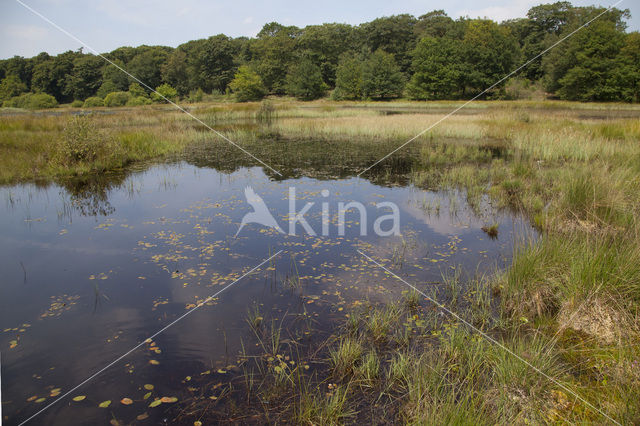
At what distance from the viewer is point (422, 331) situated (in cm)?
412

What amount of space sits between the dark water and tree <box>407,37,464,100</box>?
49530 mm

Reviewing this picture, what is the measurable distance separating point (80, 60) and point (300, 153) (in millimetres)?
75934

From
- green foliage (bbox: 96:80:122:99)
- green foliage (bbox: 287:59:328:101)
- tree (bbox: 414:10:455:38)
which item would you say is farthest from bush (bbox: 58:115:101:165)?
tree (bbox: 414:10:455:38)

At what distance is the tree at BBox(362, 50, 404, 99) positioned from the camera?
5694 centimetres

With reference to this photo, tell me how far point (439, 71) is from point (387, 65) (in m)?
8.83

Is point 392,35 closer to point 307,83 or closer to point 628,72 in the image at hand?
point 307,83

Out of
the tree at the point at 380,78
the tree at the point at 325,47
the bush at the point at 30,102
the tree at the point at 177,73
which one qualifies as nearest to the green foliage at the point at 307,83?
the tree at the point at 380,78

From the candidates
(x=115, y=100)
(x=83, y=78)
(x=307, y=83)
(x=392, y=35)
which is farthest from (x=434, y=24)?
(x=83, y=78)

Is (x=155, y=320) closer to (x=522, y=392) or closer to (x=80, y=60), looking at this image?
(x=522, y=392)

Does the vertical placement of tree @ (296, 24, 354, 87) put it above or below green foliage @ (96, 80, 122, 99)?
above

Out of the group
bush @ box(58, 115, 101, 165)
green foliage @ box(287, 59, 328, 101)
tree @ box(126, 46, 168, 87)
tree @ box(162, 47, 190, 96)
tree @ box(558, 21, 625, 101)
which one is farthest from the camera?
tree @ box(162, 47, 190, 96)

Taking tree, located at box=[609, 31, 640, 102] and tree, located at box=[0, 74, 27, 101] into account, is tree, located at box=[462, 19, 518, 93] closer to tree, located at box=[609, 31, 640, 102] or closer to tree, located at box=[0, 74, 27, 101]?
tree, located at box=[609, 31, 640, 102]

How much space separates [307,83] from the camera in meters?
60.3

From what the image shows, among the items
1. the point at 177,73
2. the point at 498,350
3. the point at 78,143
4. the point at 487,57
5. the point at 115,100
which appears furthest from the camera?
the point at 177,73
